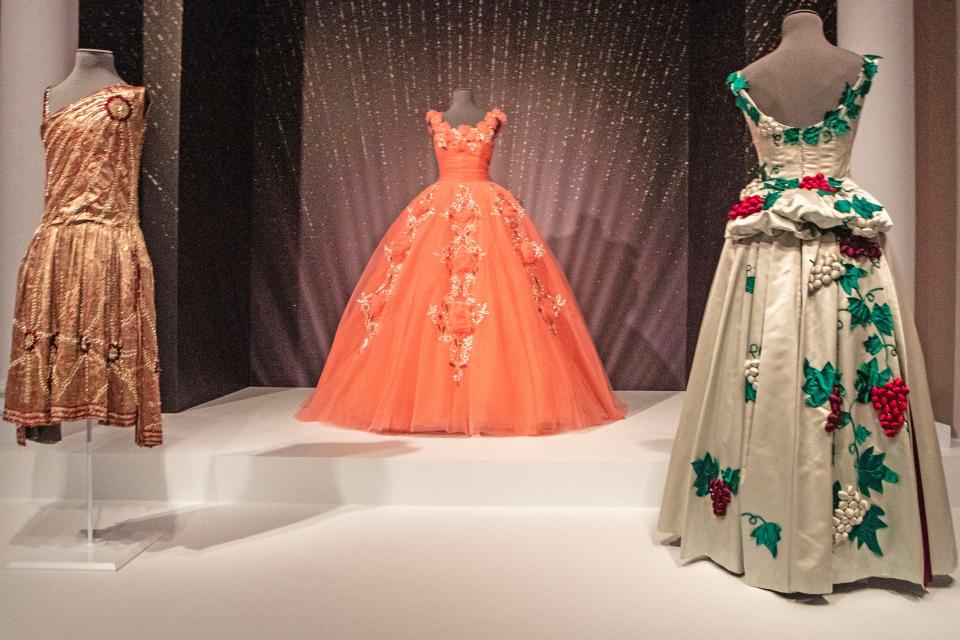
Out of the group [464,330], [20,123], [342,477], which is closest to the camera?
[342,477]

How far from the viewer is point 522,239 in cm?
365

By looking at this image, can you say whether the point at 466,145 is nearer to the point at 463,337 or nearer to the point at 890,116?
the point at 463,337

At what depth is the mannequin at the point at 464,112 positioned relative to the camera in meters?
3.77

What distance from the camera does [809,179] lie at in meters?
2.06

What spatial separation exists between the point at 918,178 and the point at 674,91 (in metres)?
1.58

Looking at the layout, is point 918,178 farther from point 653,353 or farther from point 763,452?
point 763,452

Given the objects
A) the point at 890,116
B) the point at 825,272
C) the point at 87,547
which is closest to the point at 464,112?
the point at 890,116

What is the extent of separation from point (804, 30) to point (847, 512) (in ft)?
4.18

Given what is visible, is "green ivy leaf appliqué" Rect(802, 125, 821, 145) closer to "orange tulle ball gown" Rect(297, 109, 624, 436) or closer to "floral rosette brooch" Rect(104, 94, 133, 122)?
"orange tulle ball gown" Rect(297, 109, 624, 436)

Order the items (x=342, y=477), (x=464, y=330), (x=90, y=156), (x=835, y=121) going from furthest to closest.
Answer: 1. (x=464, y=330)
2. (x=342, y=477)
3. (x=90, y=156)
4. (x=835, y=121)

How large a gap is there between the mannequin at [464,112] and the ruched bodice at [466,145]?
4 cm

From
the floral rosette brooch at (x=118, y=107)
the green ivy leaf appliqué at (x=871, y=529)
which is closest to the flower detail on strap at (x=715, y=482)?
the green ivy leaf appliqué at (x=871, y=529)

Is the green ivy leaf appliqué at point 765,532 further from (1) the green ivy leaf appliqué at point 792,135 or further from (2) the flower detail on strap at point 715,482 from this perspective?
(1) the green ivy leaf appliqué at point 792,135

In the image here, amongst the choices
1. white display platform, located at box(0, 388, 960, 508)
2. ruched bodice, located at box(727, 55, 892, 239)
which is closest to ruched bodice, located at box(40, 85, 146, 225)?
white display platform, located at box(0, 388, 960, 508)
